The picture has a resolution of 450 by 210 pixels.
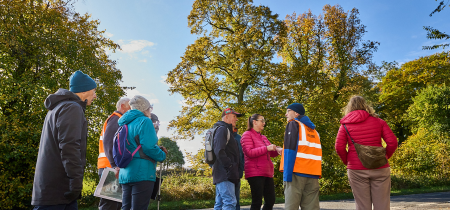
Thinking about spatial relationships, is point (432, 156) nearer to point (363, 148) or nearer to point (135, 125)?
point (363, 148)

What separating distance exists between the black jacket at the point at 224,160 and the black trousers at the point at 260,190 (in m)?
0.48

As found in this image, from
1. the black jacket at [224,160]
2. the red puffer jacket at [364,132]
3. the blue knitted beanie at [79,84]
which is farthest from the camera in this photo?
the black jacket at [224,160]

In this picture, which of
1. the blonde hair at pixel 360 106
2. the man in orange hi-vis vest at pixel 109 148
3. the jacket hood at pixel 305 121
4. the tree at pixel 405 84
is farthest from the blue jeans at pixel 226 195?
the tree at pixel 405 84

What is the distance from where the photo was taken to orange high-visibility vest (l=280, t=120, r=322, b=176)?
4352 mm

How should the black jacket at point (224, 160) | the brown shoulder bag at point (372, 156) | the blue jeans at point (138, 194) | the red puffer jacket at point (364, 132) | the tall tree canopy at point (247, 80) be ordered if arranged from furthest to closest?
the tall tree canopy at point (247, 80), the black jacket at point (224, 160), the red puffer jacket at point (364, 132), the brown shoulder bag at point (372, 156), the blue jeans at point (138, 194)

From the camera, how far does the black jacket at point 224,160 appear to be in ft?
15.3

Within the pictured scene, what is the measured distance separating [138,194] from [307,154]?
239cm

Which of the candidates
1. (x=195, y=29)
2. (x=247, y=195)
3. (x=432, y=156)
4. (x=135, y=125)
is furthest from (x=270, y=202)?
(x=432, y=156)

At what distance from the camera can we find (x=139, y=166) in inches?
142

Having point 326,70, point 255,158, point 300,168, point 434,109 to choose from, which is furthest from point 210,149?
point 434,109

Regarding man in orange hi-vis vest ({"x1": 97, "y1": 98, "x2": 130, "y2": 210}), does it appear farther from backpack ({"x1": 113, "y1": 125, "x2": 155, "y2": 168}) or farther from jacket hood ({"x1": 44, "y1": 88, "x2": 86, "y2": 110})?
jacket hood ({"x1": 44, "y1": 88, "x2": 86, "y2": 110})

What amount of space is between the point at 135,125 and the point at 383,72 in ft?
148

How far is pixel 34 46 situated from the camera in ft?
40.6

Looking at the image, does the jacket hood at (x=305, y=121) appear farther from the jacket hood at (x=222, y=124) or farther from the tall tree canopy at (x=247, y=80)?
the tall tree canopy at (x=247, y=80)
